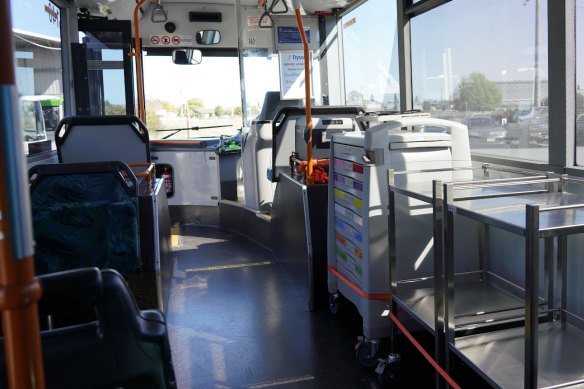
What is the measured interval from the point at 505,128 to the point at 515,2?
73 cm

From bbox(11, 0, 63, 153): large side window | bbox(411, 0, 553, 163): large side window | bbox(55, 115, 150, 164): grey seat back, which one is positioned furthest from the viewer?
bbox(55, 115, 150, 164): grey seat back

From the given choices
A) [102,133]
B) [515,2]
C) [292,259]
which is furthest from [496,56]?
[102,133]

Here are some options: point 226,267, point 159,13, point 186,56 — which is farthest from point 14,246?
point 159,13

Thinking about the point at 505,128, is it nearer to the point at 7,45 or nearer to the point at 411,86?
the point at 411,86

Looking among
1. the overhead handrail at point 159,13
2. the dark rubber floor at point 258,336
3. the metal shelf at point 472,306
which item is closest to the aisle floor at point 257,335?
the dark rubber floor at point 258,336

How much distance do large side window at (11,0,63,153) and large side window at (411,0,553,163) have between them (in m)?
3.21

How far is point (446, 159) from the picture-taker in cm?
273

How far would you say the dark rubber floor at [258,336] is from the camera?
2633 mm

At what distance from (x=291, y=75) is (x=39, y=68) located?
2.89 m

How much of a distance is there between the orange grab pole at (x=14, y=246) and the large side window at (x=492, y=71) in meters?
2.70

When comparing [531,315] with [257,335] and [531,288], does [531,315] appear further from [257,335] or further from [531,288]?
[257,335]

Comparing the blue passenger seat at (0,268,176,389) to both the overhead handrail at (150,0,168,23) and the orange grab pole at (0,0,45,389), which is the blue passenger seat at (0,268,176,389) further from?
the overhead handrail at (150,0,168,23)

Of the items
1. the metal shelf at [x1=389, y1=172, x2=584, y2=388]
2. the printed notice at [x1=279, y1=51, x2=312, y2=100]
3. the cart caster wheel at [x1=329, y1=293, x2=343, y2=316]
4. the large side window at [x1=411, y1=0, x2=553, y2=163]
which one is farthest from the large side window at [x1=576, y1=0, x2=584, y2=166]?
the printed notice at [x1=279, y1=51, x2=312, y2=100]

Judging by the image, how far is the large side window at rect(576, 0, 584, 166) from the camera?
2473 millimetres
